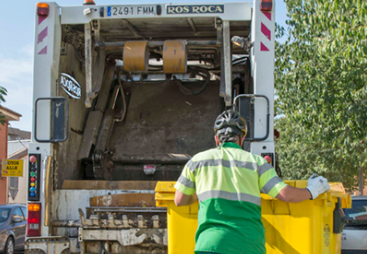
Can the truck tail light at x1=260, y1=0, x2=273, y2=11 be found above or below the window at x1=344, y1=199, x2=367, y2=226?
above

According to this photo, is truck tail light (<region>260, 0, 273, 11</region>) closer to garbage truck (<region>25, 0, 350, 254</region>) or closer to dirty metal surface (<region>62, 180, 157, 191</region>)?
garbage truck (<region>25, 0, 350, 254</region>)

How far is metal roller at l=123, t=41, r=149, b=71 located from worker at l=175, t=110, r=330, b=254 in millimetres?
2316

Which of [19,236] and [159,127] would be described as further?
[19,236]

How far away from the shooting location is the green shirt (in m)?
2.63

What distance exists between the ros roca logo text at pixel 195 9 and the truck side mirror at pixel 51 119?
1.28m

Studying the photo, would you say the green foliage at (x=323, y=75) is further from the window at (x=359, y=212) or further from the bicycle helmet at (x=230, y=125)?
the bicycle helmet at (x=230, y=125)

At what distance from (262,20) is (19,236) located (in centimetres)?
807

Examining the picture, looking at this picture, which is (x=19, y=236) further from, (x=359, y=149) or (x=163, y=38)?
(x=359, y=149)

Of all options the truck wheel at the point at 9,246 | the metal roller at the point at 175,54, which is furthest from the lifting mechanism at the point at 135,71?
the truck wheel at the point at 9,246

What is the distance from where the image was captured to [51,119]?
4.54 metres

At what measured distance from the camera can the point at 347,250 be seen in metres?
7.28

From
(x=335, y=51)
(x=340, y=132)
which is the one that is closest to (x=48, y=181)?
(x=335, y=51)

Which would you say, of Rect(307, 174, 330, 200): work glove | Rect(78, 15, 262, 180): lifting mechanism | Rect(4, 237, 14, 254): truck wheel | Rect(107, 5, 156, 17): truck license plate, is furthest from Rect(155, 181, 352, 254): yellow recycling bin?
Rect(4, 237, 14, 254): truck wheel

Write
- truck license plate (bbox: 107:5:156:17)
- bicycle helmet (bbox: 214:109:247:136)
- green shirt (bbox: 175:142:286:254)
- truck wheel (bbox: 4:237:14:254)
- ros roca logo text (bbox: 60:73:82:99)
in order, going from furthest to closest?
truck wheel (bbox: 4:237:14:254), ros roca logo text (bbox: 60:73:82:99), truck license plate (bbox: 107:5:156:17), bicycle helmet (bbox: 214:109:247:136), green shirt (bbox: 175:142:286:254)
